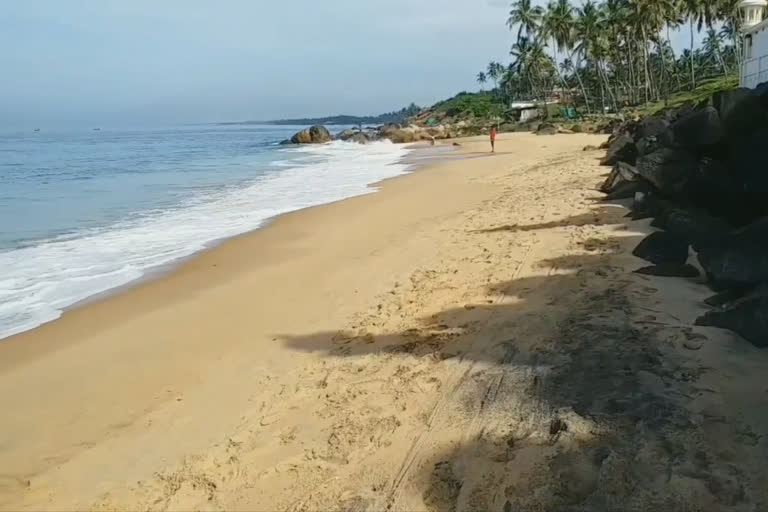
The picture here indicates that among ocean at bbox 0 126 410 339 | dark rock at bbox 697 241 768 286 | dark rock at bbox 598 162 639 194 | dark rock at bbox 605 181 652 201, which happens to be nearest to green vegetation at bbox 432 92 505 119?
ocean at bbox 0 126 410 339

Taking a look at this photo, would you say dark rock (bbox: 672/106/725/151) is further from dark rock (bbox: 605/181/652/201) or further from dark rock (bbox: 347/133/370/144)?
dark rock (bbox: 347/133/370/144)

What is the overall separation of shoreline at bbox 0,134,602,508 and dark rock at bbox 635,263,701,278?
2932 mm

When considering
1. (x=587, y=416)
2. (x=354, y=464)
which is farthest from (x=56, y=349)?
(x=587, y=416)

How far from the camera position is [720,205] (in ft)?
24.0

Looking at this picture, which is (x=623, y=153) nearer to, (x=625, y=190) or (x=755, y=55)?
(x=625, y=190)

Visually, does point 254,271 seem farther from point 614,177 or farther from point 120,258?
point 614,177

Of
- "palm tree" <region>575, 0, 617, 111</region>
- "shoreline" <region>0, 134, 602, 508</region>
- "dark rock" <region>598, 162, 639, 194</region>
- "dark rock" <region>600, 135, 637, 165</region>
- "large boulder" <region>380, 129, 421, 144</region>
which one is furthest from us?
"large boulder" <region>380, 129, 421, 144</region>

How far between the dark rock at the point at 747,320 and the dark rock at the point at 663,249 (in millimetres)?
1803

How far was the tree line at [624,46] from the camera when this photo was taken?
49250 millimetres

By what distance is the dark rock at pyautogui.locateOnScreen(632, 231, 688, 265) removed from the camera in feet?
21.7

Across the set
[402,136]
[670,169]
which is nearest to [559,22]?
[402,136]

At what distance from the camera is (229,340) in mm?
6391

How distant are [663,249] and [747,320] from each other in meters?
2.35

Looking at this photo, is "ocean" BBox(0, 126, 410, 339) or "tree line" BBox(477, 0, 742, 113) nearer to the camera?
"ocean" BBox(0, 126, 410, 339)
